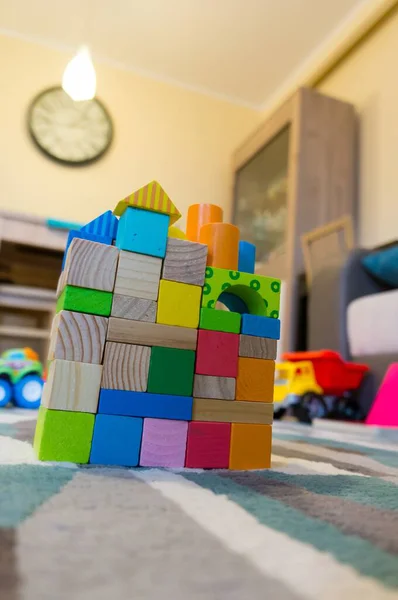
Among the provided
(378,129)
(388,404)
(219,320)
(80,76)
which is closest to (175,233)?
(219,320)

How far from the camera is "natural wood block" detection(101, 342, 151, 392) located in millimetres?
527

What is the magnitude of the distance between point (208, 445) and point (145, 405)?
9 centimetres

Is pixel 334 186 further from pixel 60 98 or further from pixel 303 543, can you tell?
pixel 303 543

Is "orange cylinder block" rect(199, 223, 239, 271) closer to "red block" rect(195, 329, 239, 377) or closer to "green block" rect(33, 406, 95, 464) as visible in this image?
"red block" rect(195, 329, 239, 377)

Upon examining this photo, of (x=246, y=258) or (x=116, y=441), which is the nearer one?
(x=116, y=441)

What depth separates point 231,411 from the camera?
56cm

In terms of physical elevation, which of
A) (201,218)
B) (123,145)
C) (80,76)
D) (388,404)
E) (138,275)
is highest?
(123,145)

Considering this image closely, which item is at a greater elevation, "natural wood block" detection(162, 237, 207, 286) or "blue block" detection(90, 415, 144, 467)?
"natural wood block" detection(162, 237, 207, 286)

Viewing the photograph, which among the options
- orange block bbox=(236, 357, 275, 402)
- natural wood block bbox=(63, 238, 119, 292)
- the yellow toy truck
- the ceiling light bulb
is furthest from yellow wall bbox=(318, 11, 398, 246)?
natural wood block bbox=(63, 238, 119, 292)

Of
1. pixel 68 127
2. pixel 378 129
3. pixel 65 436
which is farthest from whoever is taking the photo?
pixel 68 127

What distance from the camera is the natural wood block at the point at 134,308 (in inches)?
21.4

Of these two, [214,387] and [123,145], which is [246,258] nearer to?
[214,387]

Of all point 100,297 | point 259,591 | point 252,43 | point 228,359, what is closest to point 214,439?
point 228,359

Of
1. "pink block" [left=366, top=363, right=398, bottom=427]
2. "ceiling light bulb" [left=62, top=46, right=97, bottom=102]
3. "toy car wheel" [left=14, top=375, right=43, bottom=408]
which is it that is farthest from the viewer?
"ceiling light bulb" [left=62, top=46, right=97, bottom=102]
